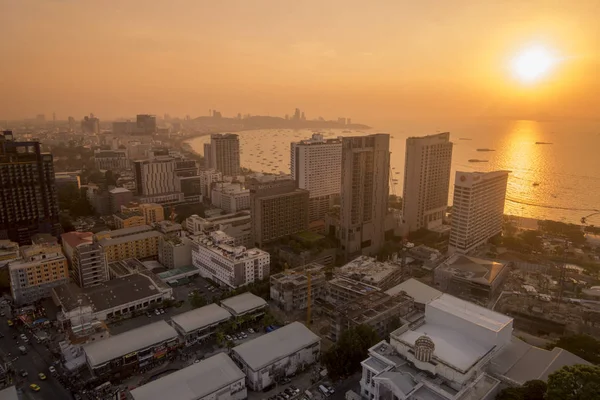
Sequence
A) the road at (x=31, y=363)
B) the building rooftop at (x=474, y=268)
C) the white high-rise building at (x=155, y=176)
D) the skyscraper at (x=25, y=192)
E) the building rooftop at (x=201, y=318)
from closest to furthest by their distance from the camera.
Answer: the road at (x=31, y=363) < the building rooftop at (x=201, y=318) < the building rooftop at (x=474, y=268) < the skyscraper at (x=25, y=192) < the white high-rise building at (x=155, y=176)

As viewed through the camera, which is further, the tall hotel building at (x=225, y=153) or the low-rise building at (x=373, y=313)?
the tall hotel building at (x=225, y=153)

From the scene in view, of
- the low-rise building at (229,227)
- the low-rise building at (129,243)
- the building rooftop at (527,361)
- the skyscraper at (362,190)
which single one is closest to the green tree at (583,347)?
the building rooftop at (527,361)

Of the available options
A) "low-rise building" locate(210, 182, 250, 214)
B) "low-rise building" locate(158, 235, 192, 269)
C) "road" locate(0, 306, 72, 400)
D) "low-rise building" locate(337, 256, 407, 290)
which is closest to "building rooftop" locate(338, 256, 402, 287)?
"low-rise building" locate(337, 256, 407, 290)

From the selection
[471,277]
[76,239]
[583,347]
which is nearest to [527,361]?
[583,347]

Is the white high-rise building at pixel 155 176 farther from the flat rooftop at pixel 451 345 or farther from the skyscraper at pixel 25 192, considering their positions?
the flat rooftop at pixel 451 345

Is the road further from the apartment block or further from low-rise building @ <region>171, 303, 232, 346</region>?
the apartment block

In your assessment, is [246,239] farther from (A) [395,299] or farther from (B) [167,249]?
(A) [395,299]

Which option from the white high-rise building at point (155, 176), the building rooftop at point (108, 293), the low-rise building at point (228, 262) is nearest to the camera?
the building rooftop at point (108, 293)
